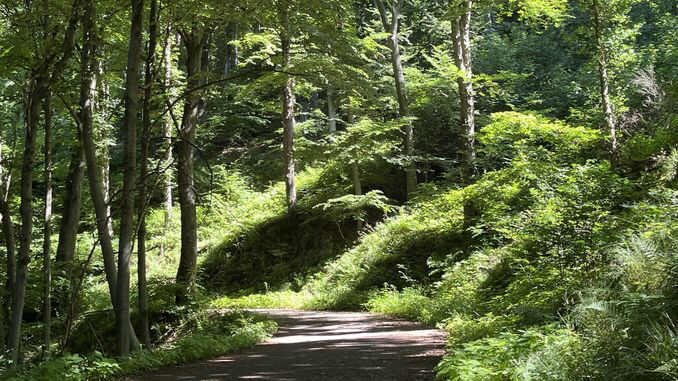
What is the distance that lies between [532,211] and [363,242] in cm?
939

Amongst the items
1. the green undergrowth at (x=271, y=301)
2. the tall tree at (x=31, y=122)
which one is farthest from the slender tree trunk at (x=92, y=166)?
the green undergrowth at (x=271, y=301)

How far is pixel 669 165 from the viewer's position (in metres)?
9.66

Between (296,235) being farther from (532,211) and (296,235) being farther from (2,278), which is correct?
(532,211)

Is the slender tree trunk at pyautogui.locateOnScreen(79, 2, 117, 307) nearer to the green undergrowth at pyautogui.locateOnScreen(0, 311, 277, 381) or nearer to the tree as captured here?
the green undergrowth at pyautogui.locateOnScreen(0, 311, 277, 381)

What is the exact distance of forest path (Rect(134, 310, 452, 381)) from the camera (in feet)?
21.4

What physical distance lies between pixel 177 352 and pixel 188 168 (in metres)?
4.52

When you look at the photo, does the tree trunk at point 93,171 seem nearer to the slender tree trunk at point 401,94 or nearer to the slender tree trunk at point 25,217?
the slender tree trunk at point 25,217

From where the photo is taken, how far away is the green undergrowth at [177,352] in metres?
6.47

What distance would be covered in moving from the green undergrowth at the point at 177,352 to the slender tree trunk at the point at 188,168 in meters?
0.81

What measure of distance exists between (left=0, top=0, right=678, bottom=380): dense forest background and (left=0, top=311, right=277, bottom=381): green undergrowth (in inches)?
2.0

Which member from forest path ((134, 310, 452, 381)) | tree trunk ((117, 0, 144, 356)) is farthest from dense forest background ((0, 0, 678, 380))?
forest path ((134, 310, 452, 381))

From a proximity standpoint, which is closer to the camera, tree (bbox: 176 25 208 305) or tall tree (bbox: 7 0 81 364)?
tall tree (bbox: 7 0 81 364)

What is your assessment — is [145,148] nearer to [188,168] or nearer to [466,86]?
[188,168]

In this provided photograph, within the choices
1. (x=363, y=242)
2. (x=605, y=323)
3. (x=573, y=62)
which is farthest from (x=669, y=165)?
(x=573, y=62)
